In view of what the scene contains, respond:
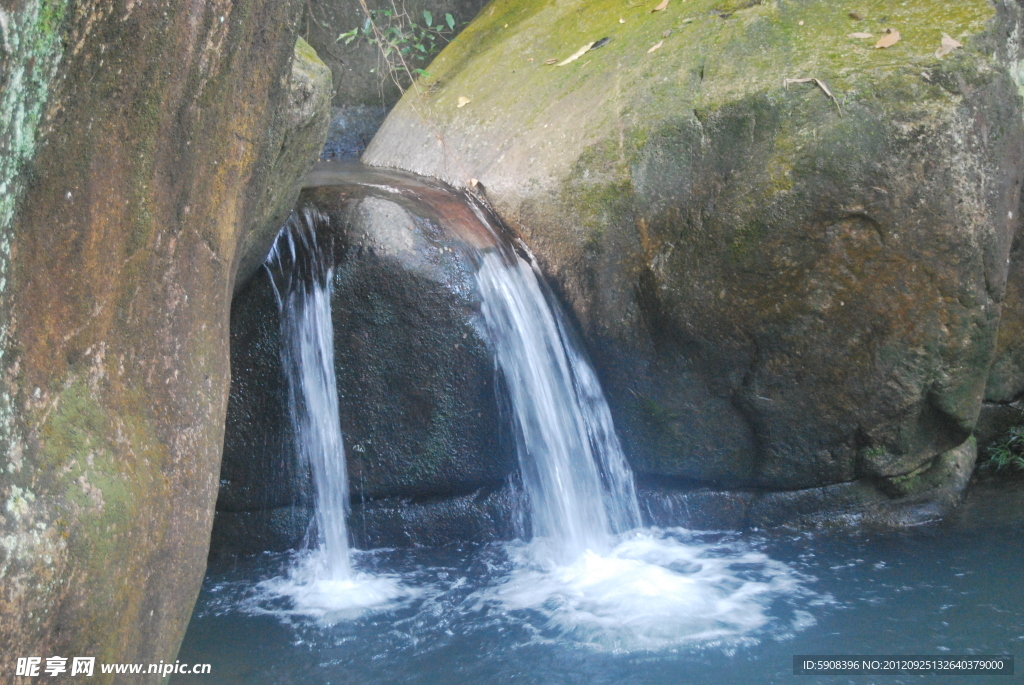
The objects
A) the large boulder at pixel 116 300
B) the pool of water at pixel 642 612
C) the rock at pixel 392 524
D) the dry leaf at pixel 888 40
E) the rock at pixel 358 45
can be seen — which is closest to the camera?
the large boulder at pixel 116 300

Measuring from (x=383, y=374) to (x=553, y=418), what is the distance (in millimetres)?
713

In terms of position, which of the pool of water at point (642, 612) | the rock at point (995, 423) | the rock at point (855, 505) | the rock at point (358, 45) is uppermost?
the rock at point (358, 45)

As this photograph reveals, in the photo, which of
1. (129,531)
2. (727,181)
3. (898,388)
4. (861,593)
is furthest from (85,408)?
(898,388)

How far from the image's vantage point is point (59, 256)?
5.66 feet

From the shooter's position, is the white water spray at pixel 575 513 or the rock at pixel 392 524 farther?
the rock at pixel 392 524

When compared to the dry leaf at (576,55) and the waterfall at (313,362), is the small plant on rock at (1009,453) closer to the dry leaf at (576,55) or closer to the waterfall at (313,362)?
the dry leaf at (576,55)

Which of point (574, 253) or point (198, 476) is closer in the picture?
point (198, 476)

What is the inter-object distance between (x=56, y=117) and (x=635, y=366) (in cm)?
241

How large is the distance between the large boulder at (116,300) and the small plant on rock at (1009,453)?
3.66 m

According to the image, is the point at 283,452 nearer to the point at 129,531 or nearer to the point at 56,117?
the point at 129,531

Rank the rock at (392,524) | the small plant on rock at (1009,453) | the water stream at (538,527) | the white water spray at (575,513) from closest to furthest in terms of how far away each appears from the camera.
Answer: the water stream at (538,527)
the white water spray at (575,513)
the rock at (392,524)
the small plant on rock at (1009,453)

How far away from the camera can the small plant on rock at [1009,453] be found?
413cm

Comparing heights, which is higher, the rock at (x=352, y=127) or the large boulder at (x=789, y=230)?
the rock at (x=352, y=127)

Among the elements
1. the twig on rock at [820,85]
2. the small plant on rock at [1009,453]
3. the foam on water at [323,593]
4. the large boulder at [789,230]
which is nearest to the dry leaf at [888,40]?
the large boulder at [789,230]
